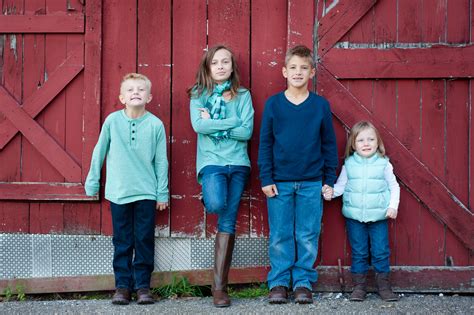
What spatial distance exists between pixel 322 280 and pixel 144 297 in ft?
4.65

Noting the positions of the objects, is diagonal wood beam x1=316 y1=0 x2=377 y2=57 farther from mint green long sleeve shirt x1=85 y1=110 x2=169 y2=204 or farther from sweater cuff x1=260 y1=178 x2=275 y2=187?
mint green long sleeve shirt x1=85 y1=110 x2=169 y2=204

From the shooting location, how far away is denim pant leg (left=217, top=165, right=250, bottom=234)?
4.91 m

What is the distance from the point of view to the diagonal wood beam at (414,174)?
5.08m

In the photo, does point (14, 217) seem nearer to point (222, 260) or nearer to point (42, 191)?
point (42, 191)

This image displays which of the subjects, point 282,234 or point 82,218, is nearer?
point 282,234

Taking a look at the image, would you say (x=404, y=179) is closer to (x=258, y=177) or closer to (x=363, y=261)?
(x=363, y=261)

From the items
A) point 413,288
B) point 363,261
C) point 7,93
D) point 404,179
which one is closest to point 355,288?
point 363,261

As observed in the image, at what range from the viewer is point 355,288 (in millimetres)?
4949

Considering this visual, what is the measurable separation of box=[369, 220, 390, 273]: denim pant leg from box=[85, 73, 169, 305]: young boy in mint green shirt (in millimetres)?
1623

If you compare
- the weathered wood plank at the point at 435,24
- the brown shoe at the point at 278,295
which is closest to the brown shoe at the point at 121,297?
the brown shoe at the point at 278,295

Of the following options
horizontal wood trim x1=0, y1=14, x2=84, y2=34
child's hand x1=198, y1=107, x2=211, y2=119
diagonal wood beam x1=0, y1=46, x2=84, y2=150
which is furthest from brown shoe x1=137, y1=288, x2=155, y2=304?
horizontal wood trim x1=0, y1=14, x2=84, y2=34

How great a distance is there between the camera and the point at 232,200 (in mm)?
4922

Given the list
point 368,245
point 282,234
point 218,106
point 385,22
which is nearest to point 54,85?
point 218,106

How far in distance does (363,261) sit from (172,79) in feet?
6.85
